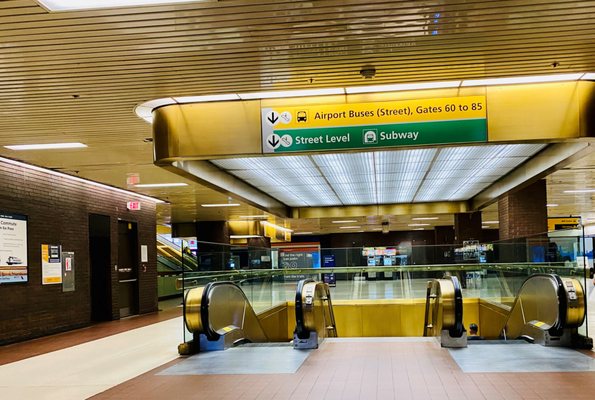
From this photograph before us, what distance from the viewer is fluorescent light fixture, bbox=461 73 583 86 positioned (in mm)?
7379

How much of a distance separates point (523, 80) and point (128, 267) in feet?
39.1

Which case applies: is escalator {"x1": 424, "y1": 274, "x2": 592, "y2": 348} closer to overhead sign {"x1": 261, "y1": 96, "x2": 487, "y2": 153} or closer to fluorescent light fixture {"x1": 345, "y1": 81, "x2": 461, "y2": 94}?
overhead sign {"x1": 261, "y1": 96, "x2": 487, "y2": 153}

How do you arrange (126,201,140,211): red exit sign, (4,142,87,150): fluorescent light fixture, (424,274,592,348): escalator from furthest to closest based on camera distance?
(126,201,140,211): red exit sign, (4,142,87,150): fluorescent light fixture, (424,274,592,348): escalator

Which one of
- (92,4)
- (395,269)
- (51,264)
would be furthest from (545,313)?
(51,264)

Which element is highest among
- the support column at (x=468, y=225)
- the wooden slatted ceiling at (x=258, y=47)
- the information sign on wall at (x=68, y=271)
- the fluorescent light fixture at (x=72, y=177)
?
the wooden slatted ceiling at (x=258, y=47)

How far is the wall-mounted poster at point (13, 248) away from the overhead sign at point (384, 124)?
5738mm

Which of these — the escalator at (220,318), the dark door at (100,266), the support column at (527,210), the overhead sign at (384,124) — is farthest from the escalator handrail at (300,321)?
the dark door at (100,266)

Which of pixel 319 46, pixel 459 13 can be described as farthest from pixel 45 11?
pixel 459 13

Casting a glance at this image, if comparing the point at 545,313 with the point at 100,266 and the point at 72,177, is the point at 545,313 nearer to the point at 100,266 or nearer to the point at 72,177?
the point at 72,177

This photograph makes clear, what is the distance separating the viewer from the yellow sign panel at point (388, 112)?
25.3ft

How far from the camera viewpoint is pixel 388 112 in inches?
306

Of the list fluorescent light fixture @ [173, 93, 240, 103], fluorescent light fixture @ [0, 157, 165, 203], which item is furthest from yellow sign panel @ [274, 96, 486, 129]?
fluorescent light fixture @ [0, 157, 165, 203]

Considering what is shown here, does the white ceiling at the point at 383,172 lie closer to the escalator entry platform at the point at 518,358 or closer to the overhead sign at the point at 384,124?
the overhead sign at the point at 384,124

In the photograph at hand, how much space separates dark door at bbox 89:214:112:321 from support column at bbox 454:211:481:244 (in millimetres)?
12699
